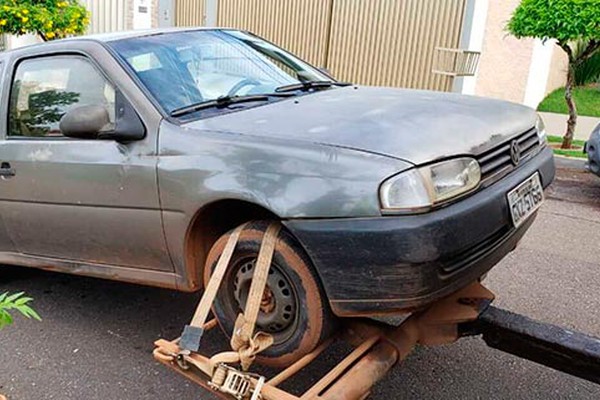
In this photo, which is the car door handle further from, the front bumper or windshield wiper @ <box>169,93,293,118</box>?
the front bumper

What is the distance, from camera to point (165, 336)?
354 cm

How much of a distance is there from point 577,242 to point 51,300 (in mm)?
4336

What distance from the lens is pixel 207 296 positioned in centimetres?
255

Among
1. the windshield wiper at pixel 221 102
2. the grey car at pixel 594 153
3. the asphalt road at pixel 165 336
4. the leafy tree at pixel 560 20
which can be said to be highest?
the leafy tree at pixel 560 20

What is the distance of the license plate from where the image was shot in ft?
8.36

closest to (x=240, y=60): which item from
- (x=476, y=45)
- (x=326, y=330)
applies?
(x=326, y=330)

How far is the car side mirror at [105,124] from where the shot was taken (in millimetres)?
2873

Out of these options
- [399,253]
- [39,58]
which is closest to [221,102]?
[39,58]

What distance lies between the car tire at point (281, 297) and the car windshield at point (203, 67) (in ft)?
2.63

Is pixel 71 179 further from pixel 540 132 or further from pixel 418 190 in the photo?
pixel 540 132

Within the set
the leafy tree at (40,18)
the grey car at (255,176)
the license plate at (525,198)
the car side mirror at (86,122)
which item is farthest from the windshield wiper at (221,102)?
the leafy tree at (40,18)

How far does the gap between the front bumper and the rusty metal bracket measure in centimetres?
35

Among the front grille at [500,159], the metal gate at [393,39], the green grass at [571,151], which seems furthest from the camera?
the metal gate at [393,39]

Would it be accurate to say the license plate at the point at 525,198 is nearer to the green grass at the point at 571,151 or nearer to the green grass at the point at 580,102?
the green grass at the point at 571,151
